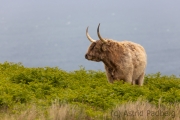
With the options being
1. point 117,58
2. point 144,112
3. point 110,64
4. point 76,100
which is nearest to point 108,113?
point 144,112

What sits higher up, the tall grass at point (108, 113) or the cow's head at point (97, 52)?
the cow's head at point (97, 52)

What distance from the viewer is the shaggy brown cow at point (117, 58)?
1524 centimetres

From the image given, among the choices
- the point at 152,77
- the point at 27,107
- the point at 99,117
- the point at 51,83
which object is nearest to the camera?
the point at 99,117

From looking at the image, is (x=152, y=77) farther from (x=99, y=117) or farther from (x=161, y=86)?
(x=99, y=117)

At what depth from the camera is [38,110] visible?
10406mm

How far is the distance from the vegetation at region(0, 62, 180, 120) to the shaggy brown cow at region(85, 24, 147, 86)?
830mm

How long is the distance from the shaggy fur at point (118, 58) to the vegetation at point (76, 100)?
826 millimetres

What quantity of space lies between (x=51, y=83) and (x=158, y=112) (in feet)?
16.1

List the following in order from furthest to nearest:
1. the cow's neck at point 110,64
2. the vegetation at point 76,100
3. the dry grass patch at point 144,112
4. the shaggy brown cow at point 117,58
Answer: the cow's neck at point 110,64 → the shaggy brown cow at point 117,58 → the vegetation at point 76,100 → the dry grass patch at point 144,112

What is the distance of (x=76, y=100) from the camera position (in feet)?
39.0

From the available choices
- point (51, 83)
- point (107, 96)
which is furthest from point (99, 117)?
point (51, 83)

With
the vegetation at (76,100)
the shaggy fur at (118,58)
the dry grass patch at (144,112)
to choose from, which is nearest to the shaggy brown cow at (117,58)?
the shaggy fur at (118,58)

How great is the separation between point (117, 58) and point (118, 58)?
0.03m

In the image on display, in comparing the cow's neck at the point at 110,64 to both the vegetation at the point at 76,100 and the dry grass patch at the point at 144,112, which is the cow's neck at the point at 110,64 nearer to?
the vegetation at the point at 76,100
